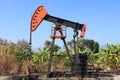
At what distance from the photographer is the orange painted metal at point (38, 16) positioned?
21.4m

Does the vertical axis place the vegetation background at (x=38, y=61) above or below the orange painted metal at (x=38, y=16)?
below

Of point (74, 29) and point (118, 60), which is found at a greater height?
point (74, 29)

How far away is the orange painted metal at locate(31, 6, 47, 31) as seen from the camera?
2139cm

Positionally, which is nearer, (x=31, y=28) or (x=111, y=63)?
(x=31, y=28)

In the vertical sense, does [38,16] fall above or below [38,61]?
above

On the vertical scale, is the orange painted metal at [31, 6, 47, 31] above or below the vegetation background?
above

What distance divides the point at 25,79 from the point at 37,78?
1054 mm

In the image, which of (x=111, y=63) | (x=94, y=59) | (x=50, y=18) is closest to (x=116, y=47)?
(x=111, y=63)

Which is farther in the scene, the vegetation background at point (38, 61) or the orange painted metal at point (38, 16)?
the vegetation background at point (38, 61)

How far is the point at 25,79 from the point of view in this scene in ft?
61.7

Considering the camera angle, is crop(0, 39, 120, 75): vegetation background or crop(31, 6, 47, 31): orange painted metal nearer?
crop(31, 6, 47, 31): orange painted metal

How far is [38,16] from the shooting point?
21625mm

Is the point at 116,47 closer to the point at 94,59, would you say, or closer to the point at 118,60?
the point at 118,60

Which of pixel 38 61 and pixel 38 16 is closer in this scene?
pixel 38 16
